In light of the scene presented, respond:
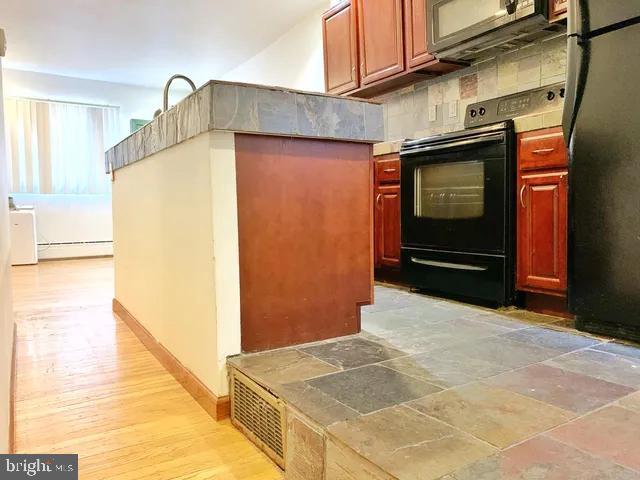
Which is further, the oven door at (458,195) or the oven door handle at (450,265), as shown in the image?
the oven door handle at (450,265)

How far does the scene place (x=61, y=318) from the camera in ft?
9.68

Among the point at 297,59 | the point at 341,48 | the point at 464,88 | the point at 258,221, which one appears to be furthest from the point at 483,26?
the point at 297,59

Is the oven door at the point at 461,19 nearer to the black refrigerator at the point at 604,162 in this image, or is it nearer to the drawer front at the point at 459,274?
the black refrigerator at the point at 604,162

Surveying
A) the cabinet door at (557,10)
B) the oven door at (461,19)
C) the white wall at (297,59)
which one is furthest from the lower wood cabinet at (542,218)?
the white wall at (297,59)

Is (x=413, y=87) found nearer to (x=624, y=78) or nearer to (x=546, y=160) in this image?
(x=546, y=160)

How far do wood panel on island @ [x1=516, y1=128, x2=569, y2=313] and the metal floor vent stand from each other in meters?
1.45

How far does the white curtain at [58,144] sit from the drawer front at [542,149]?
19.2ft

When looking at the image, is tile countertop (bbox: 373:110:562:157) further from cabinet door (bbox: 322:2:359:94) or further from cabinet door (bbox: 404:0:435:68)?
cabinet door (bbox: 322:2:359:94)

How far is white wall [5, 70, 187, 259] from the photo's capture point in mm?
6215

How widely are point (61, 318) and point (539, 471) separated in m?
2.88

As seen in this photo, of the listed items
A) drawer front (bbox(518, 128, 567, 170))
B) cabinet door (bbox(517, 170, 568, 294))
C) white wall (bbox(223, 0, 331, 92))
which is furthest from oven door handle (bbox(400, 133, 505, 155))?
white wall (bbox(223, 0, 331, 92))

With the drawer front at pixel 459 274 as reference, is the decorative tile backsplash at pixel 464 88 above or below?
above

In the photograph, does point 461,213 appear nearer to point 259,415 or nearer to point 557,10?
point 557,10

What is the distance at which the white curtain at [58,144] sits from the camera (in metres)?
6.04
